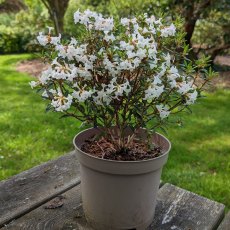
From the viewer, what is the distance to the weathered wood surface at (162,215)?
147cm

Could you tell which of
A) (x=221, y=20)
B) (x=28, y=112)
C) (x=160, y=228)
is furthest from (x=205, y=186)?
(x=221, y=20)

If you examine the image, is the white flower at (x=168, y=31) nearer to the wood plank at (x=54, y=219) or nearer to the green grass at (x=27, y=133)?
the wood plank at (x=54, y=219)

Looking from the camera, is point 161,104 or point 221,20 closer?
point 161,104

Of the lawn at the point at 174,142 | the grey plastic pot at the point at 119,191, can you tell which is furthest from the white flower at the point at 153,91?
the lawn at the point at 174,142

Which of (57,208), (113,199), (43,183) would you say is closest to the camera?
(113,199)

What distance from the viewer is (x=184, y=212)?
1615 millimetres

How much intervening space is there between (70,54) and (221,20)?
6.16m

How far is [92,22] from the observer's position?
1.36 meters

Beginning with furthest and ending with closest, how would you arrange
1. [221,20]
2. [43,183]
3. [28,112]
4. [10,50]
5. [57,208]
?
[10,50], [221,20], [28,112], [43,183], [57,208]

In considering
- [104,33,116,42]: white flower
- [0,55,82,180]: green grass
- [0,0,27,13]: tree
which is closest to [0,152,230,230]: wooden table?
[104,33,116,42]: white flower

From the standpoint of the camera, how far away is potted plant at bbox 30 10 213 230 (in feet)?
4.16

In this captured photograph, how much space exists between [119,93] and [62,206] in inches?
24.9

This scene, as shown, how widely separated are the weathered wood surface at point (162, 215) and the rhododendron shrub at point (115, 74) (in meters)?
0.42

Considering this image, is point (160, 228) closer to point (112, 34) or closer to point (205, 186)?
point (112, 34)
